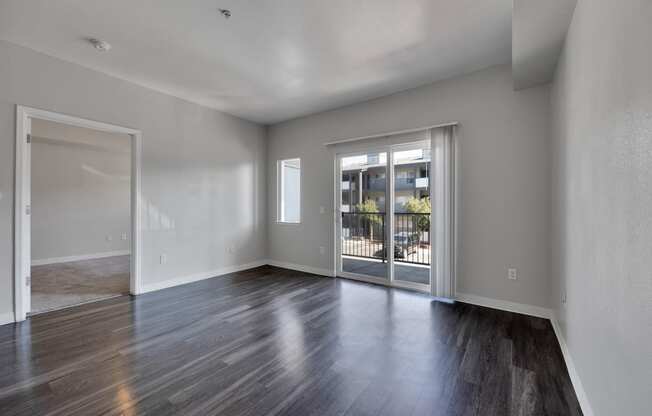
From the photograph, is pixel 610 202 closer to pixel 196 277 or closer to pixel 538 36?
pixel 538 36

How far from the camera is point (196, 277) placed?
437 centimetres

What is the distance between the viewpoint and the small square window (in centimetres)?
528

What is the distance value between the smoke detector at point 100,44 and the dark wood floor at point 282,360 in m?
2.75

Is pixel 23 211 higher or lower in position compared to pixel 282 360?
higher

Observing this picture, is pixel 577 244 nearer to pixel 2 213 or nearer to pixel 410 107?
pixel 410 107

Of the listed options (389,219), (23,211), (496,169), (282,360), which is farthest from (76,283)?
(496,169)

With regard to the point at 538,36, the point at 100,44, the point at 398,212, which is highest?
the point at 100,44

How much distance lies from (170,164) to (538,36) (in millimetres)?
4411

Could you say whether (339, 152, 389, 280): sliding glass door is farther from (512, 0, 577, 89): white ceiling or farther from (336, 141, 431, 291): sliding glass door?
(512, 0, 577, 89): white ceiling

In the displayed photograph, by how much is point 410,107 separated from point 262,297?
3181 millimetres

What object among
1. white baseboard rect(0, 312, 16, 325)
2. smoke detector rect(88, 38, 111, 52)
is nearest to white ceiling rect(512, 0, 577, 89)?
smoke detector rect(88, 38, 111, 52)

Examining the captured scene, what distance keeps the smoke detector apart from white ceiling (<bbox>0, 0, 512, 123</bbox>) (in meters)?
0.07

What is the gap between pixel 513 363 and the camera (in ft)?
6.79

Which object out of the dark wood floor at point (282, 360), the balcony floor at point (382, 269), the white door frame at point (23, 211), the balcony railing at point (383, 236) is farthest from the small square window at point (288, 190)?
the white door frame at point (23, 211)
